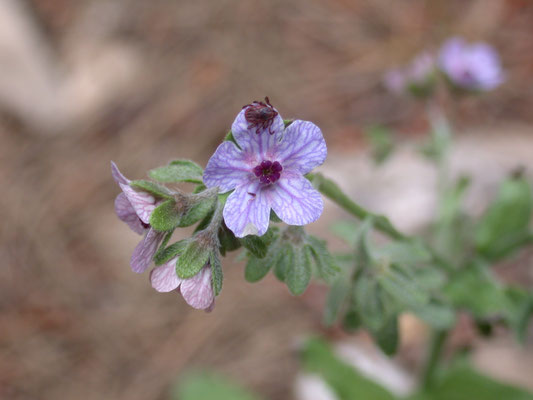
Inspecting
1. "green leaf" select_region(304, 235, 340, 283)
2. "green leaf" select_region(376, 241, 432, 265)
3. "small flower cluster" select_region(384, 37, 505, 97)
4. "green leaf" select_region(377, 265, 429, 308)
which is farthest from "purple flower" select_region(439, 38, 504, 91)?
"green leaf" select_region(304, 235, 340, 283)

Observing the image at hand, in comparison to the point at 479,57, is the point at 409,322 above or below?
below

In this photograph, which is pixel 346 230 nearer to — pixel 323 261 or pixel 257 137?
pixel 323 261

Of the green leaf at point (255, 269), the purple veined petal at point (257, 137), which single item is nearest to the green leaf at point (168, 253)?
the green leaf at point (255, 269)

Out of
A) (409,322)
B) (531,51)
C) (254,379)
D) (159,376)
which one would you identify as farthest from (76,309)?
(531,51)

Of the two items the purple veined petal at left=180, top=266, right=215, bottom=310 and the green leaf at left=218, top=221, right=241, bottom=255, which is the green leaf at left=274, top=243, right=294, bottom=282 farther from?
the purple veined petal at left=180, top=266, right=215, bottom=310

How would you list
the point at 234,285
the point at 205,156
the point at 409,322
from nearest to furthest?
1. the point at 409,322
2. the point at 234,285
3. the point at 205,156

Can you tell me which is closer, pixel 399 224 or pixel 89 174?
pixel 399 224

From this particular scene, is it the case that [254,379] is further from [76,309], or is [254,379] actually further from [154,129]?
[154,129]
